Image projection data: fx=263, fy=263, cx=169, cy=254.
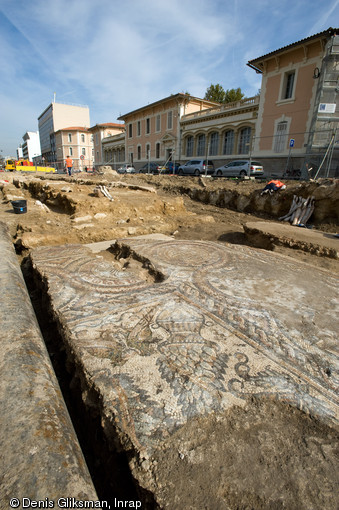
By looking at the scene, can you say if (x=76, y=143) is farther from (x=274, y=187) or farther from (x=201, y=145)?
(x=274, y=187)

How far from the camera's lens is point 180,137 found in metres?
23.8

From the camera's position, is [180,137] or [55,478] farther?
[180,137]

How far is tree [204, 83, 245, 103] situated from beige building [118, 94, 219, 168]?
5134 millimetres

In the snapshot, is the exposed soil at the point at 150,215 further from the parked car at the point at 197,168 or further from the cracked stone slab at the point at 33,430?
the parked car at the point at 197,168

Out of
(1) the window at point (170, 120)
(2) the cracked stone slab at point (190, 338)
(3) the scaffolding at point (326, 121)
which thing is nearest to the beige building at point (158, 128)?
(1) the window at point (170, 120)

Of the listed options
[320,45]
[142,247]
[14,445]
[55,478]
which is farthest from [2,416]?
[320,45]

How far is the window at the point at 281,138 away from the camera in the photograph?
49.7 feet

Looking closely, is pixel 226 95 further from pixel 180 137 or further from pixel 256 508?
pixel 256 508

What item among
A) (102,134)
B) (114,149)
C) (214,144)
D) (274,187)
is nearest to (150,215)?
(274,187)

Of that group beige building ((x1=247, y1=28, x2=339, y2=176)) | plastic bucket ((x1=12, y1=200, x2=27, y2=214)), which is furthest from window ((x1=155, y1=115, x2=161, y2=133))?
plastic bucket ((x1=12, y1=200, x2=27, y2=214))

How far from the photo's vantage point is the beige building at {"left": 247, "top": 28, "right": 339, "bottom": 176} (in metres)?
11.6

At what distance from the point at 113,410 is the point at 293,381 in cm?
90

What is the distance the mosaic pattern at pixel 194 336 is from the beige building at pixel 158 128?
1979cm

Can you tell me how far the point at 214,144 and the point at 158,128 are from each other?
8354 mm
